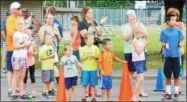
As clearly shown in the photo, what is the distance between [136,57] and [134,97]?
0.80 metres

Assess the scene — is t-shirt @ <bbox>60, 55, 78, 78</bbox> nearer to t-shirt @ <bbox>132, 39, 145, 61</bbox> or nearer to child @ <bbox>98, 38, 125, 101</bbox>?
child @ <bbox>98, 38, 125, 101</bbox>

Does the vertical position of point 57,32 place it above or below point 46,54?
above

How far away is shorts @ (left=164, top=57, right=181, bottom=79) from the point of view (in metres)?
12.6

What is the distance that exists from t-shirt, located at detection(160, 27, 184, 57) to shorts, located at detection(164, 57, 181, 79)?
0.36 ft

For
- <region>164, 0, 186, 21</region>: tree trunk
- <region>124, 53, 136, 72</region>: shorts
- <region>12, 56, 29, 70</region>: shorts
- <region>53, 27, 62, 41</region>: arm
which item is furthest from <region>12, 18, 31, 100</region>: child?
<region>164, 0, 186, 21</region>: tree trunk

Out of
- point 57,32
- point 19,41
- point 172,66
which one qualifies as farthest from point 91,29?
point 172,66

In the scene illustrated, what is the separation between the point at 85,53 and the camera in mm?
11984

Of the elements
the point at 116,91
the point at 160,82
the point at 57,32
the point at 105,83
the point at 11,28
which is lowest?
the point at 116,91

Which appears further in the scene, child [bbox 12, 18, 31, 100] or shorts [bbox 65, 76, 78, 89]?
child [bbox 12, 18, 31, 100]

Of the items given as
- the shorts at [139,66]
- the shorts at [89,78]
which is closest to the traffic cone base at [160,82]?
the shorts at [139,66]

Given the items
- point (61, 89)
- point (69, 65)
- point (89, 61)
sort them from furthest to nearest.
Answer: point (89, 61) → point (69, 65) → point (61, 89)

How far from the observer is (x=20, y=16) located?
12.9m

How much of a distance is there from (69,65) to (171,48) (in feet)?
7.22

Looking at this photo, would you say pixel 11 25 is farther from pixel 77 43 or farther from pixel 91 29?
pixel 91 29
